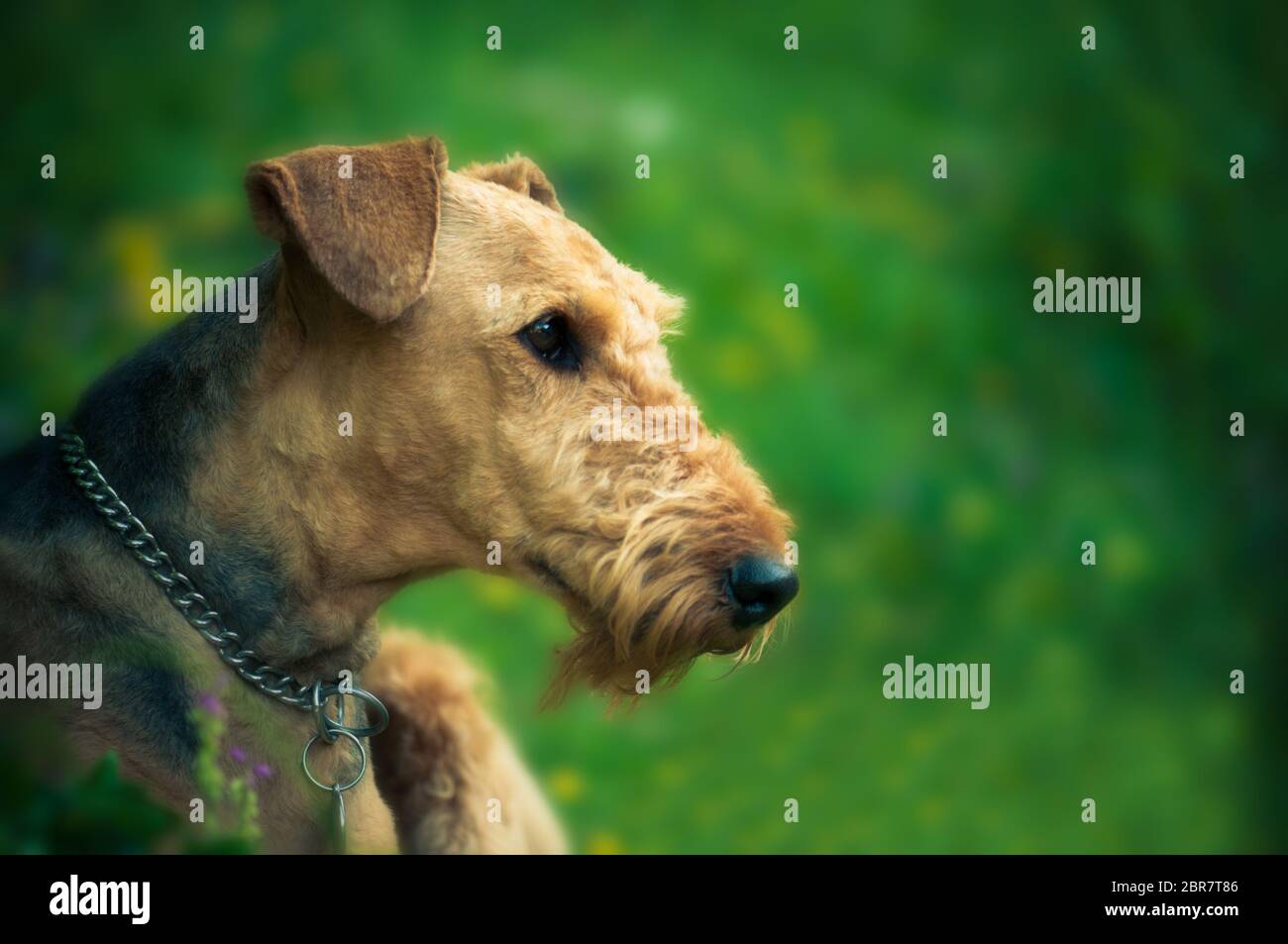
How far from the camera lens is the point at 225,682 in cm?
290

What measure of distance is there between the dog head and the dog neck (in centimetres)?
2

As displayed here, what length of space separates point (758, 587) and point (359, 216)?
1.27 meters

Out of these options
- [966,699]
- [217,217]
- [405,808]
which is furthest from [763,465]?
[405,808]

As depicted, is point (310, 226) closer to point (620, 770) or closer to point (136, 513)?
point (136, 513)

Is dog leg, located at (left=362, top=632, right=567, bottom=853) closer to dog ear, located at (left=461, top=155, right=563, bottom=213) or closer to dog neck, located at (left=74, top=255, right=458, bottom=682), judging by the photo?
dog neck, located at (left=74, top=255, right=458, bottom=682)

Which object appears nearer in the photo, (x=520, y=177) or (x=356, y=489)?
(x=356, y=489)

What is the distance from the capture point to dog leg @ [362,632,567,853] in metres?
3.74

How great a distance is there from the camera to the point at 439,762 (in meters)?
3.79

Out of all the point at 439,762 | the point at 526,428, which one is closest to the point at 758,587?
the point at 526,428

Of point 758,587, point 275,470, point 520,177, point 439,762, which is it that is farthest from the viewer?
point 439,762

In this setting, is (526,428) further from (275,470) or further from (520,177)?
(520,177)

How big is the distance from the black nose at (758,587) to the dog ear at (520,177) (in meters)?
1.34

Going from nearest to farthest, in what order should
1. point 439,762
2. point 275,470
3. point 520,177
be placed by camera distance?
1. point 275,470
2. point 520,177
3. point 439,762
